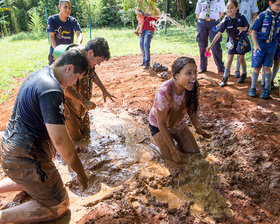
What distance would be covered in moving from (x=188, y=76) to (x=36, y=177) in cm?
185

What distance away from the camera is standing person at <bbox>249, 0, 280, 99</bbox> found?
4.14 metres

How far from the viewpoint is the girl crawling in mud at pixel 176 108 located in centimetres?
274

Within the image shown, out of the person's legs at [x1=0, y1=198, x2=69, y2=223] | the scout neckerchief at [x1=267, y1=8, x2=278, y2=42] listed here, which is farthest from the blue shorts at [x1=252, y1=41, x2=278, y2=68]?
the person's legs at [x1=0, y1=198, x2=69, y2=223]

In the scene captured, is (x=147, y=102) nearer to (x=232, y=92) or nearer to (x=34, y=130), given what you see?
(x=232, y=92)

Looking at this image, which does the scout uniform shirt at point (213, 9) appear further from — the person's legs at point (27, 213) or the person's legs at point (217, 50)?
the person's legs at point (27, 213)

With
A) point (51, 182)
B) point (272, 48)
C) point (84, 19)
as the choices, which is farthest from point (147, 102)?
point (84, 19)

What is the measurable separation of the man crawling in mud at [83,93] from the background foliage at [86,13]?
15.4 metres

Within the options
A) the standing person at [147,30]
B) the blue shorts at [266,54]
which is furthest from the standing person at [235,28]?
the standing person at [147,30]

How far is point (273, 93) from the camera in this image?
4812 mm

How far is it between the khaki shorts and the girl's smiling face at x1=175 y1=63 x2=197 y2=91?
1.65 metres

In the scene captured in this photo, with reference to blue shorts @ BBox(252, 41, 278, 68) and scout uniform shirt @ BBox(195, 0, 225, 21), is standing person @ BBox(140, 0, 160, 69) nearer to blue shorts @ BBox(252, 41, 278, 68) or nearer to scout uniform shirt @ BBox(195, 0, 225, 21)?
scout uniform shirt @ BBox(195, 0, 225, 21)

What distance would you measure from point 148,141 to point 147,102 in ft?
4.45

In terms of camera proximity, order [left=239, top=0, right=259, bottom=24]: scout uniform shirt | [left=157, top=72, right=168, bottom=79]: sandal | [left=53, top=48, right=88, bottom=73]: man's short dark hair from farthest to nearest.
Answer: [left=157, top=72, right=168, bottom=79]: sandal < [left=239, top=0, right=259, bottom=24]: scout uniform shirt < [left=53, top=48, right=88, bottom=73]: man's short dark hair

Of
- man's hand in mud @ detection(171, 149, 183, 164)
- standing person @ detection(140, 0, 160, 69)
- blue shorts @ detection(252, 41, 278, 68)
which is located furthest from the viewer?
standing person @ detection(140, 0, 160, 69)
